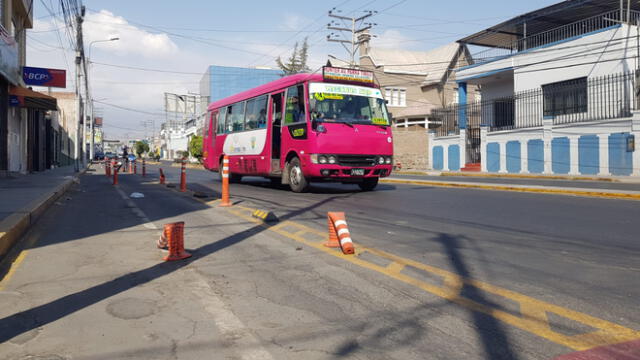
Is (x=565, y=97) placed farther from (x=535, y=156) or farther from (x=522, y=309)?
(x=522, y=309)

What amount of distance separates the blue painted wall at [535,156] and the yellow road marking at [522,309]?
24369mm

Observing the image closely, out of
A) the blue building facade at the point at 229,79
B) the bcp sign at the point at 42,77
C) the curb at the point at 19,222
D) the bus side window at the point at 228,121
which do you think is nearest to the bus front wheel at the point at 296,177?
the bus side window at the point at 228,121

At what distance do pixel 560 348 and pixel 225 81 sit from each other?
331 ft

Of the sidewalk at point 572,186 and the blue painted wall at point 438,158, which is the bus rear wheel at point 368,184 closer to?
the sidewalk at point 572,186

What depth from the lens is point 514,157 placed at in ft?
95.9

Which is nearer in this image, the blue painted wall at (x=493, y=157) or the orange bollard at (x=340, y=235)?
the orange bollard at (x=340, y=235)

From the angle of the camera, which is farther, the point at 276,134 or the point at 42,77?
the point at 42,77

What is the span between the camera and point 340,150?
521 inches

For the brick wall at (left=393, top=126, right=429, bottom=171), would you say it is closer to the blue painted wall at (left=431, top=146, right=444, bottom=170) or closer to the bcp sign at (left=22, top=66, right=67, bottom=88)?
the blue painted wall at (left=431, top=146, right=444, bottom=170)

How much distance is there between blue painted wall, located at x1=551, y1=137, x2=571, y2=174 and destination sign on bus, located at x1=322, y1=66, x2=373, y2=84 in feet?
51.3

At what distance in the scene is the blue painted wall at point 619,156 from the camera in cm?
2223

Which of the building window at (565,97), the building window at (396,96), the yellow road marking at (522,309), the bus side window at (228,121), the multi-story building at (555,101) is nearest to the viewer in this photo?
the yellow road marking at (522,309)

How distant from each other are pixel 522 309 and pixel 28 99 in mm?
24887

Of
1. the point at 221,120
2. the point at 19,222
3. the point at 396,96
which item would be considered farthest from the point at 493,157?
the point at 19,222
